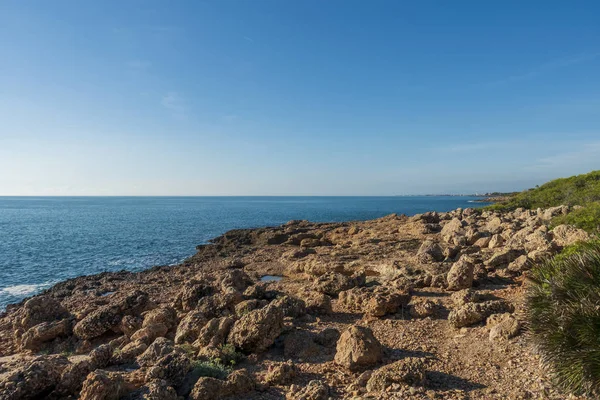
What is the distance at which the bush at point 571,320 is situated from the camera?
19.9 feet

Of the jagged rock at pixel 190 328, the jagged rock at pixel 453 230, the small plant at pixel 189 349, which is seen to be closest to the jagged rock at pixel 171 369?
the small plant at pixel 189 349

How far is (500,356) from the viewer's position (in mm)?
8797

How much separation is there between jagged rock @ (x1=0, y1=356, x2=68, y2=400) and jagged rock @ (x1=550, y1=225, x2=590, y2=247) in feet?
64.2

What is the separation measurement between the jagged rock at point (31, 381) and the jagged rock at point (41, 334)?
19.6ft

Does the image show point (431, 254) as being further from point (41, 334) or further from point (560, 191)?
point (560, 191)

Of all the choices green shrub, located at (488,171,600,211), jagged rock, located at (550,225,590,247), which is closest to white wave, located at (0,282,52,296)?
jagged rock, located at (550,225,590,247)

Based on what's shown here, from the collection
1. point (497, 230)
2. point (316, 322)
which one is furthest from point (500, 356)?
point (497, 230)

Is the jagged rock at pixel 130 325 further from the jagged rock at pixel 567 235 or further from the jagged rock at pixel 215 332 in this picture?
the jagged rock at pixel 567 235

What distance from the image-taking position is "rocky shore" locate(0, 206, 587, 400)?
7.70 m

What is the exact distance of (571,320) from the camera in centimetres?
635

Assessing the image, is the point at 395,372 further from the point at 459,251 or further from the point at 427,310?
the point at 459,251

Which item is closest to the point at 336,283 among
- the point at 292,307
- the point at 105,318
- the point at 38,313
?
the point at 292,307

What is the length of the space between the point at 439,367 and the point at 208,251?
32.0 meters

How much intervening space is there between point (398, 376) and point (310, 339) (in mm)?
3203
